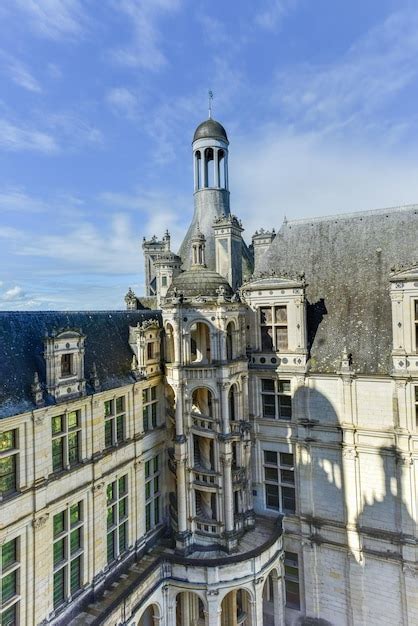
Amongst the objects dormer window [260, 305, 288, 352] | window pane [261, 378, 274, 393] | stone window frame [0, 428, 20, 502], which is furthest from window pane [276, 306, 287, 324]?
stone window frame [0, 428, 20, 502]

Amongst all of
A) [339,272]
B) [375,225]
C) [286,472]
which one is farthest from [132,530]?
[375,225]

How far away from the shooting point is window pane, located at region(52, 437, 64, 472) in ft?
54.1

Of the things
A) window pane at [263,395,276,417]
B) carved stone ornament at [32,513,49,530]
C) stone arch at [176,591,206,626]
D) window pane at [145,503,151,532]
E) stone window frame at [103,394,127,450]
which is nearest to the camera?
carved stone ornament at [32,513,49,530]

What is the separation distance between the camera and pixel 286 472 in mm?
24266

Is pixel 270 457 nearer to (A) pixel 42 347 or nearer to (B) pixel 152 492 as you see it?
(B) pixel 152 492

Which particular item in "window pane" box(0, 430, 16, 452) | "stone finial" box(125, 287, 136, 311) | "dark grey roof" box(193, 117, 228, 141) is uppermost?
"dark grey roof" box(193, 117, 228, 141)

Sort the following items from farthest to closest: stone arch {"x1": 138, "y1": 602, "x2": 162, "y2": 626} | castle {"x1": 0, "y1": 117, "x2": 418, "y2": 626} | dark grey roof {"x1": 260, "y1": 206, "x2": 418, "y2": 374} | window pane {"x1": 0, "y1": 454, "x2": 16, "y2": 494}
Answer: dark grey roof {"x1": 260, "y1": 206, "x2": 418, "y2": 374}, stone arch {"x1": 138, "y1": 602, "x2": 162, "y2": 626}, castle {"x1": 0, "y1": 117, "x2": 418, "y2": 626}, window pane {"x1": 0, "y1": 454, "x2": 16, "y2": 494}

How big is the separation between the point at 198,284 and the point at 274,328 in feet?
19.0

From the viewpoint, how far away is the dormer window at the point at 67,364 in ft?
56.8

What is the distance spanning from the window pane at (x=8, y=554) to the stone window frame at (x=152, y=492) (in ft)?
26.6

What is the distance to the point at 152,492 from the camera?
2241 cm

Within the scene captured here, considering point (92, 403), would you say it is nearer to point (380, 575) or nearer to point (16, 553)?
point (16, 553)

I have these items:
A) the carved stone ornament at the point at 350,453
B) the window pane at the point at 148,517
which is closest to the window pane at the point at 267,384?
the carved stone ornament at the point at 350,453

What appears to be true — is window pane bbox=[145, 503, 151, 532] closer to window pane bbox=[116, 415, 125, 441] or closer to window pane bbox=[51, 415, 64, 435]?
window pane bbox=[116, 415, 125, 441]
